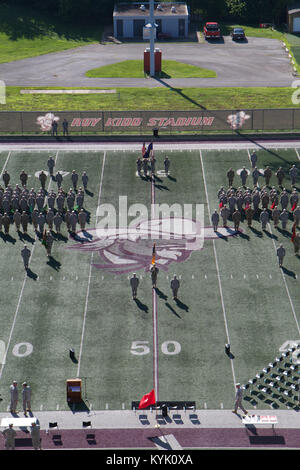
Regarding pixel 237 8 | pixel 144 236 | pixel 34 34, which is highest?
pixel 144 236

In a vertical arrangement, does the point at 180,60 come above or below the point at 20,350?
below

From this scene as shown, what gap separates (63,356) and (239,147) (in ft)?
84.1

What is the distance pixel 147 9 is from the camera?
3344 inches

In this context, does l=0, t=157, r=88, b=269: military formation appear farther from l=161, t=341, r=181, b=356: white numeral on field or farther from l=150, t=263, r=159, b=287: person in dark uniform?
l=161, t=341, r=181, b=356: white numeral on field

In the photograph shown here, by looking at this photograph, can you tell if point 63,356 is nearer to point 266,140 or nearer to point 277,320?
point 277,320

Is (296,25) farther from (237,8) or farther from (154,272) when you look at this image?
(154,272)

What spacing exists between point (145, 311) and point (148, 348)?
109 inches

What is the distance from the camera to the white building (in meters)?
82.2

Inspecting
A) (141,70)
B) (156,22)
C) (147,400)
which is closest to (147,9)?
(156,22)

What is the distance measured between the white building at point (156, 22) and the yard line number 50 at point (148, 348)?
2179 inches

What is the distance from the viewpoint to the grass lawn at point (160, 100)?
62281mm

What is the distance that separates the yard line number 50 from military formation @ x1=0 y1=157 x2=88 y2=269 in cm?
822

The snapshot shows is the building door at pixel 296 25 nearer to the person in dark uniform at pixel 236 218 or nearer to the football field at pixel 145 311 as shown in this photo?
the football field at pixel 145 311

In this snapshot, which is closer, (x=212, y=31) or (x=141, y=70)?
(x=141, y=70)
